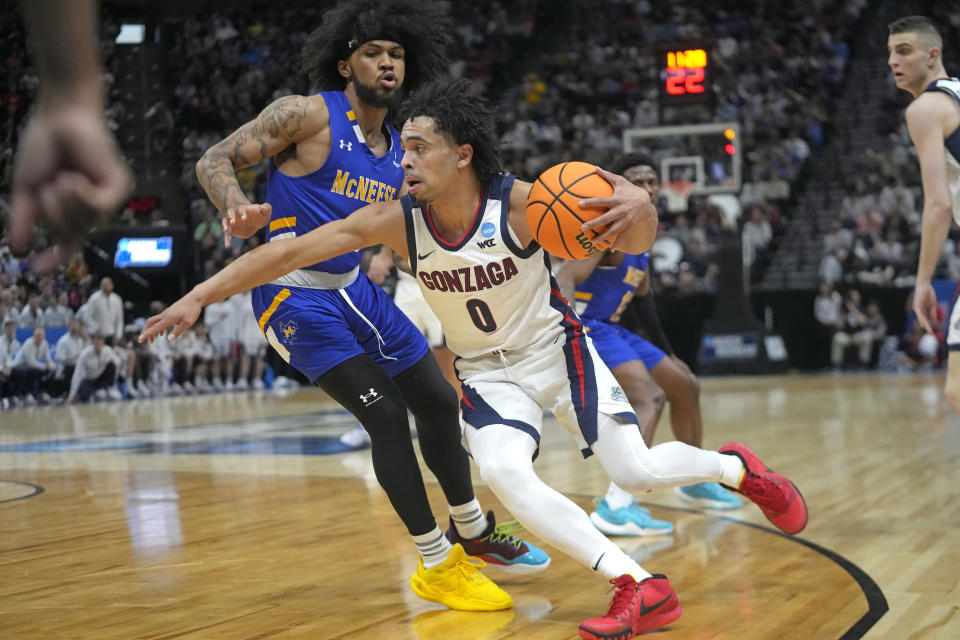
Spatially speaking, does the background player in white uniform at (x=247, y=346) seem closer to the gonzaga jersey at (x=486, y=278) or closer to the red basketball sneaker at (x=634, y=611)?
the gonzaga jersey at (x=486, y=278)

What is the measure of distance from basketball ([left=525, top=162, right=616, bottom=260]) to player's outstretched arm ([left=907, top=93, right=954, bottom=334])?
5.12 ft

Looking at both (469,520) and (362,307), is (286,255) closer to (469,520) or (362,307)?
(362,307)

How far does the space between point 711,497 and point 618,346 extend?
3.53ft

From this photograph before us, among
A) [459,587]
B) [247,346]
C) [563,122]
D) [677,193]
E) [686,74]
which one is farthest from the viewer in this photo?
[563,122]

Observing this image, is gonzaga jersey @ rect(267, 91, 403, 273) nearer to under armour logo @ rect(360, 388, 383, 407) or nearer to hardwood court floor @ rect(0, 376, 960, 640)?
under armour logo @ rect(360, 388, 383, 407)

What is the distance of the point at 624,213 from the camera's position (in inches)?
127

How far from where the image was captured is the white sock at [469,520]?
13.3 feet

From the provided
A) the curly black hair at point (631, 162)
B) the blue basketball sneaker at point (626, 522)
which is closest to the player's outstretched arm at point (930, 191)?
the curly black hair at point (631, 162)

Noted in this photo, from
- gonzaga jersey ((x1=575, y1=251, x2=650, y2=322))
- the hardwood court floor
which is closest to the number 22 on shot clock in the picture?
the hardwood court floor

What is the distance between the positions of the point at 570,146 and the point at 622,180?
1897 cm

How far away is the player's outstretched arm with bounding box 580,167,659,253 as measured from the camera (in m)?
3.21

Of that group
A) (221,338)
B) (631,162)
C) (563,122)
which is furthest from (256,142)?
(563,122)

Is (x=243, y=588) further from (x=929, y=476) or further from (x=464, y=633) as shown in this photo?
(x=929, y=476)

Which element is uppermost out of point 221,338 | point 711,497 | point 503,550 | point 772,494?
point 772,494
